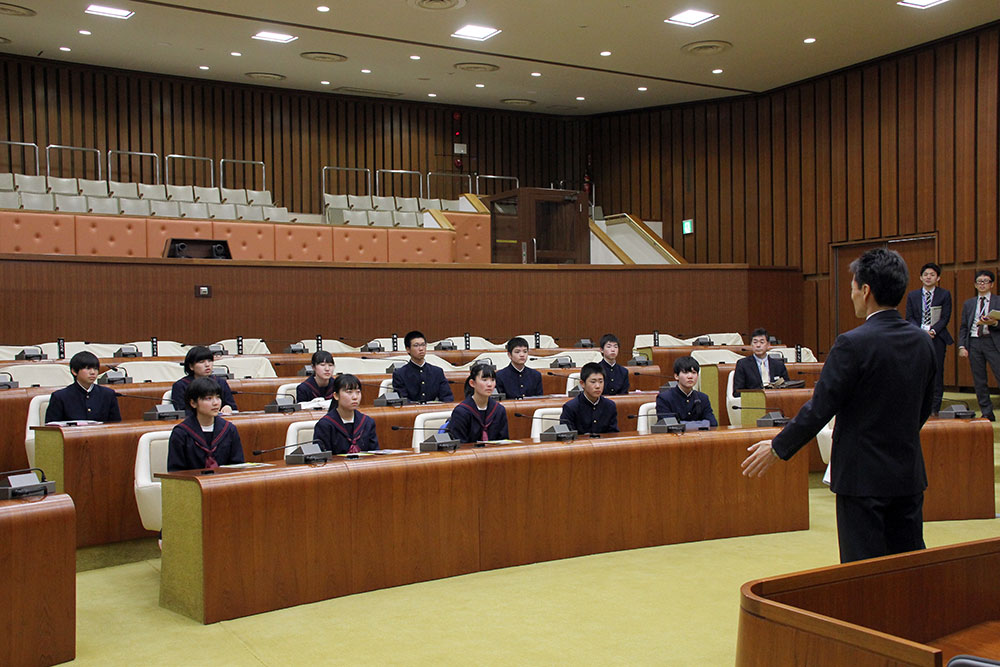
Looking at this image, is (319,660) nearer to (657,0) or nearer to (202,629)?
(202,629)

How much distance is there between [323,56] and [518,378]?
6942 millimetres

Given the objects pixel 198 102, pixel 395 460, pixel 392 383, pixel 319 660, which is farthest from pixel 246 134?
pixel 319 660

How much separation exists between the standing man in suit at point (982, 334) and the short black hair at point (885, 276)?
5886 mm

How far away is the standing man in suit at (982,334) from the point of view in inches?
299

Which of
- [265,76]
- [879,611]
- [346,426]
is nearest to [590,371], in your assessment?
[346,426]

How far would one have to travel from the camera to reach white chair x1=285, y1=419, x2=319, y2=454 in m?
4.59

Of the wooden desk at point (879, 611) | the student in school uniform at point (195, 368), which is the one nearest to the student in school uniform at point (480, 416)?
the student in school uniform at point (195, 368)

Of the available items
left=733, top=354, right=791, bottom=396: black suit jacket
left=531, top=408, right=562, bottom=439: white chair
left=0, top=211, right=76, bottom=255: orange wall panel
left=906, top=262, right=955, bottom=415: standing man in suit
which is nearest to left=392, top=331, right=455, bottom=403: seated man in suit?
left=531, top=408, right=562, bottom=439: white chair

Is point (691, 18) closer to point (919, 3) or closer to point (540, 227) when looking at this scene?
point (919, 3)

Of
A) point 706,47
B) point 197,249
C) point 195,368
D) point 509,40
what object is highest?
point 509,40

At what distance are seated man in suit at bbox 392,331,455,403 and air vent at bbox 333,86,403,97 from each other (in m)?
8.33

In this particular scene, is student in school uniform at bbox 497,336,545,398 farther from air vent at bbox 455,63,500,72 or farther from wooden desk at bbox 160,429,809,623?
air vent at bbox 455,63,500,72

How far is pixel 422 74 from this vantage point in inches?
509

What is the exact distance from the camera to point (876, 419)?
2.38 meters
